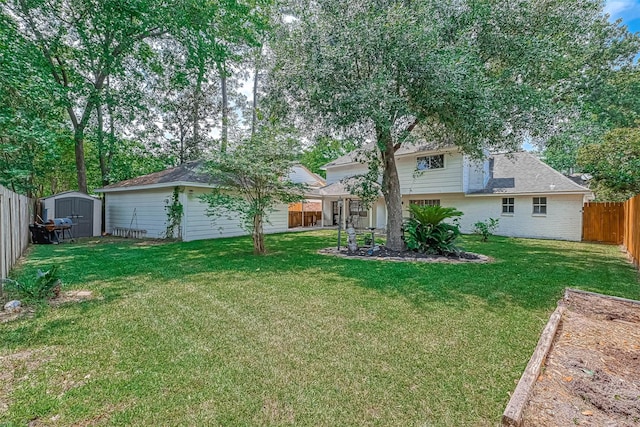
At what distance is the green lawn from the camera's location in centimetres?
220

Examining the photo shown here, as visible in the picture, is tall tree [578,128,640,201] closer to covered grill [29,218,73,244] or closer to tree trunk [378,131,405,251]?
tree trunk [378,131,405,251]

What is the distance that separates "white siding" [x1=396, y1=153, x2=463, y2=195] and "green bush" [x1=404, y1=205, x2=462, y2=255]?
548cm

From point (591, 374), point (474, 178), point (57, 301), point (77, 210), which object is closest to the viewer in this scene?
point (591, 374)

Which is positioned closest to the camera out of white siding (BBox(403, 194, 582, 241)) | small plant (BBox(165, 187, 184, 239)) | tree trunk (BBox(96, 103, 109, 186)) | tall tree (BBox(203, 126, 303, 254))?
tall tree (BBox(203, 126, 303, 254))

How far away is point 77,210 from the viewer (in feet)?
44.7

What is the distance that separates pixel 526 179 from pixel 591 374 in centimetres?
1436

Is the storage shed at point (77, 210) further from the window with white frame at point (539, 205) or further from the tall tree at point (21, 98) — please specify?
the window with white frame at point (539, 205)

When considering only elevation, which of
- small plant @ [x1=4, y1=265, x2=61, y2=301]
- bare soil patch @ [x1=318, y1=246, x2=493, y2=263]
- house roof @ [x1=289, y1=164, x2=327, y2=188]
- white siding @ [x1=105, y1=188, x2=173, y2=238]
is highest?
house roof @ [x1=289, y1=164, x2=327, y2=188]

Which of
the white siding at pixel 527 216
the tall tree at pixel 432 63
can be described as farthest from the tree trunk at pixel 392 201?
the white siding at pixel 527 216

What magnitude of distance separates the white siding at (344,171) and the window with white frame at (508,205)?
7.87 metres

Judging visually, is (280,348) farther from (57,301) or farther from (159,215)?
(159,215)

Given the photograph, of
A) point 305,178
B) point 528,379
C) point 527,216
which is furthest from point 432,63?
point 305,178

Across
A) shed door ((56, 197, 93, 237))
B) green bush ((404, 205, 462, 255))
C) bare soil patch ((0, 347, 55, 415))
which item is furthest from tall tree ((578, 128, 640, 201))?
shed door ((56, 197, 93, 237))

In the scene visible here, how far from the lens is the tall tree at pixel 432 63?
717cm
